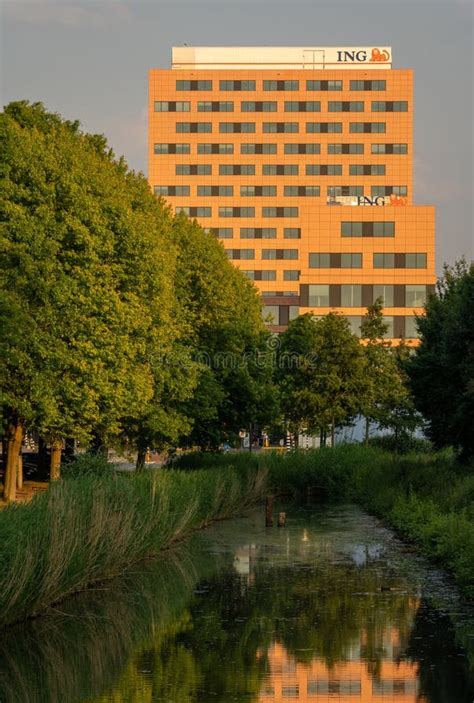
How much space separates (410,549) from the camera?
3306 centimetres

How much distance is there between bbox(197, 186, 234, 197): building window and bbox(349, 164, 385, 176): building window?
16.6m

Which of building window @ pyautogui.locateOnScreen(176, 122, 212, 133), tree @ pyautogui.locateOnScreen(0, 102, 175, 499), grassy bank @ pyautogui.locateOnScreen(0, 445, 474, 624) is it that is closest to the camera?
grassy bank @ pyautogui.locateOnScreen(0, 445, 474, 624)

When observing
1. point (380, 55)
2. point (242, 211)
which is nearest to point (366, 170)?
point (380, 55)

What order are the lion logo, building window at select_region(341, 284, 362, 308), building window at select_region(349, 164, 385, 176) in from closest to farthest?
building window at select_region(341, 284, 362, 308)
building window at select_region(349, 164, 385, 176)
the lion logo

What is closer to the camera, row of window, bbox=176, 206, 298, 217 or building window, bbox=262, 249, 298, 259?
building window, bbox=262, 249, 298, 259

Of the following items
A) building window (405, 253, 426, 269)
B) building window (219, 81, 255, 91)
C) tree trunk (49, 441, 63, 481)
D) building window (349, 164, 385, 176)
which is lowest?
tree trunk (49, 441, 63, 481)

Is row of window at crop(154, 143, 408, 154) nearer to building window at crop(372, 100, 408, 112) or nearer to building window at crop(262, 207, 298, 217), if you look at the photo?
building window at crop(372, 100, 408, 112)

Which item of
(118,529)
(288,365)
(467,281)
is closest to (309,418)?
(288,365)

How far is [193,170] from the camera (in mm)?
158875

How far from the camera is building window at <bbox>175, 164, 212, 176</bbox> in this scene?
520ft

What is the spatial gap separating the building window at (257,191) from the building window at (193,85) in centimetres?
1456

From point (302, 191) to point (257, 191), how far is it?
6.12 metres

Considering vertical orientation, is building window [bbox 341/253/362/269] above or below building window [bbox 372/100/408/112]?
below

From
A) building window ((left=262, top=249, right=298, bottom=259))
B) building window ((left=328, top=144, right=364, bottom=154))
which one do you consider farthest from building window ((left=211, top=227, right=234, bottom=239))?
building window ((left=328, top=144, right=364, bottom=154))
